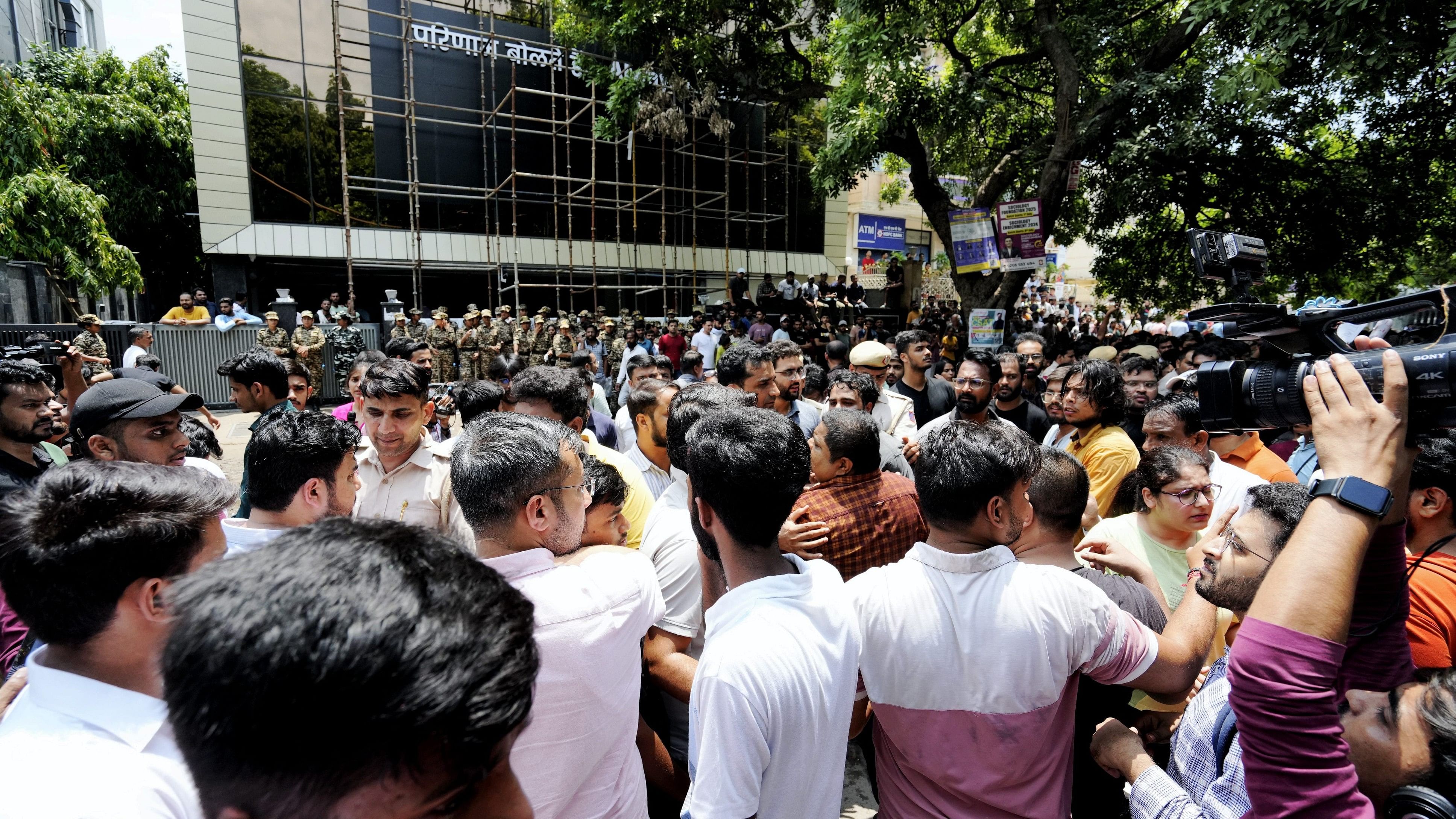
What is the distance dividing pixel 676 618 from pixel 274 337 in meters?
11.9

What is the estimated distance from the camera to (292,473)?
2.33 m

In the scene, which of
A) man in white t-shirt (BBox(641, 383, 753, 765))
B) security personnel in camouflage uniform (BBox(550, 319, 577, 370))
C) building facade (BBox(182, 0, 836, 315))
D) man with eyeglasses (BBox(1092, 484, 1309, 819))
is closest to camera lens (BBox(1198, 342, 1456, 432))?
man with eyeglasses (BBox(1092, 484, 1309, 819))

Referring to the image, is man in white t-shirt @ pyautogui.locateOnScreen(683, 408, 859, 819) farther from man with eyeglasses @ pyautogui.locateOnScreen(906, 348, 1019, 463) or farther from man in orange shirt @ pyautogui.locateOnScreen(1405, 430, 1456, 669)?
man with eyeglasses @ pyautogui.locateOnScreen(906, 348, 1019, 463)

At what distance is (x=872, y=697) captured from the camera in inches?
70.7

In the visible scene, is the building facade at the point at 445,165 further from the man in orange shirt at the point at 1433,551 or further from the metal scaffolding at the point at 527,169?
the man in orange shirt at the point at 1433,551

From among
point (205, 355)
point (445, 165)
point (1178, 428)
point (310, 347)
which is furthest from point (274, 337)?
point (1178, 428)

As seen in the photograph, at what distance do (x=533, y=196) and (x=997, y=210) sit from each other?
1105cm

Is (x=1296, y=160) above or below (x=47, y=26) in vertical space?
Result: below

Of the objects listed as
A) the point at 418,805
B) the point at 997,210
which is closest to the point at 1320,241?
the point at 997,210

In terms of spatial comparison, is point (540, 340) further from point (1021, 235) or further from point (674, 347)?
point (1021, 235)

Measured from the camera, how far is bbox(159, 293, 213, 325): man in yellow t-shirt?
1210 cm

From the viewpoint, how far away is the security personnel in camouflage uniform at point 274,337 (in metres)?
11.5

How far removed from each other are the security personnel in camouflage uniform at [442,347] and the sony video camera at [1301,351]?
12.3 metres

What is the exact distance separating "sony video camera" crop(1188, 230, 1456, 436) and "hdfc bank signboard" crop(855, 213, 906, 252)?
28.1m
